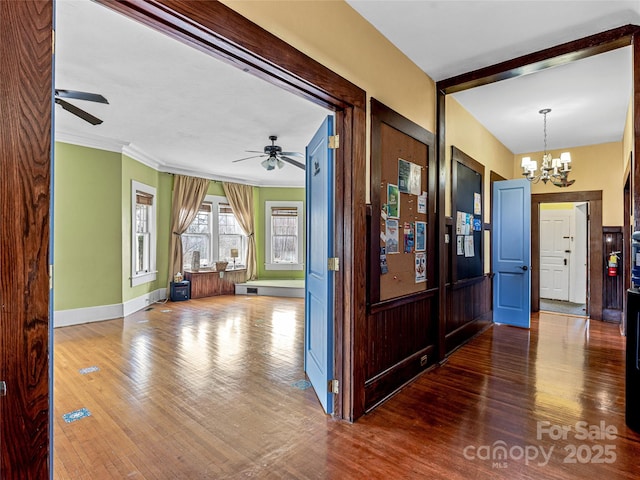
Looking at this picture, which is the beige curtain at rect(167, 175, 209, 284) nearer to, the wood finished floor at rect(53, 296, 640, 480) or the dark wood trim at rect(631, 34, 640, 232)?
the wood finished floor at rect(53, 296, 640, 480)

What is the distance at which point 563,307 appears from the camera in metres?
7.01

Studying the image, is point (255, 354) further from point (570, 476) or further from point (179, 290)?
point (179, 290)

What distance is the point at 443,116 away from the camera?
3.66m

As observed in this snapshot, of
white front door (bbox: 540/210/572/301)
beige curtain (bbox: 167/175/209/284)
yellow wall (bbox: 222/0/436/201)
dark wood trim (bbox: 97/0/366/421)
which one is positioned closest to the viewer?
yellow wall (bbox: 222/0/436/201)

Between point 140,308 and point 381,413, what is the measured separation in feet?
17.0

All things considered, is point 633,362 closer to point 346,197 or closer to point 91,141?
point 346,197

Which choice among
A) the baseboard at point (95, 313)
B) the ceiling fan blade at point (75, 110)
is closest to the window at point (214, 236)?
the baseboard at point (95, 313)

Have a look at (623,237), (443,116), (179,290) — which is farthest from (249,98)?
(623,237)

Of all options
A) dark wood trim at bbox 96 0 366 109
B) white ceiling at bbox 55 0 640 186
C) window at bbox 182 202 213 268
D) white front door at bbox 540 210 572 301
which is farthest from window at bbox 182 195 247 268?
white front door at bbox 540 210 572 301

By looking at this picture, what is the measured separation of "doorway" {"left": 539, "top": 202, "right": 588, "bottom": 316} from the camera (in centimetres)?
731

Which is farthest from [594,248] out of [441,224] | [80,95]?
[80,95]

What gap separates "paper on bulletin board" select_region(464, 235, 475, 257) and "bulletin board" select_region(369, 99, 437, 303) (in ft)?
3.86

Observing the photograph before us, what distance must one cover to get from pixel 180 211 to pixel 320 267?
5423 mm

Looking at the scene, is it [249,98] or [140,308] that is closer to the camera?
[249,98]
